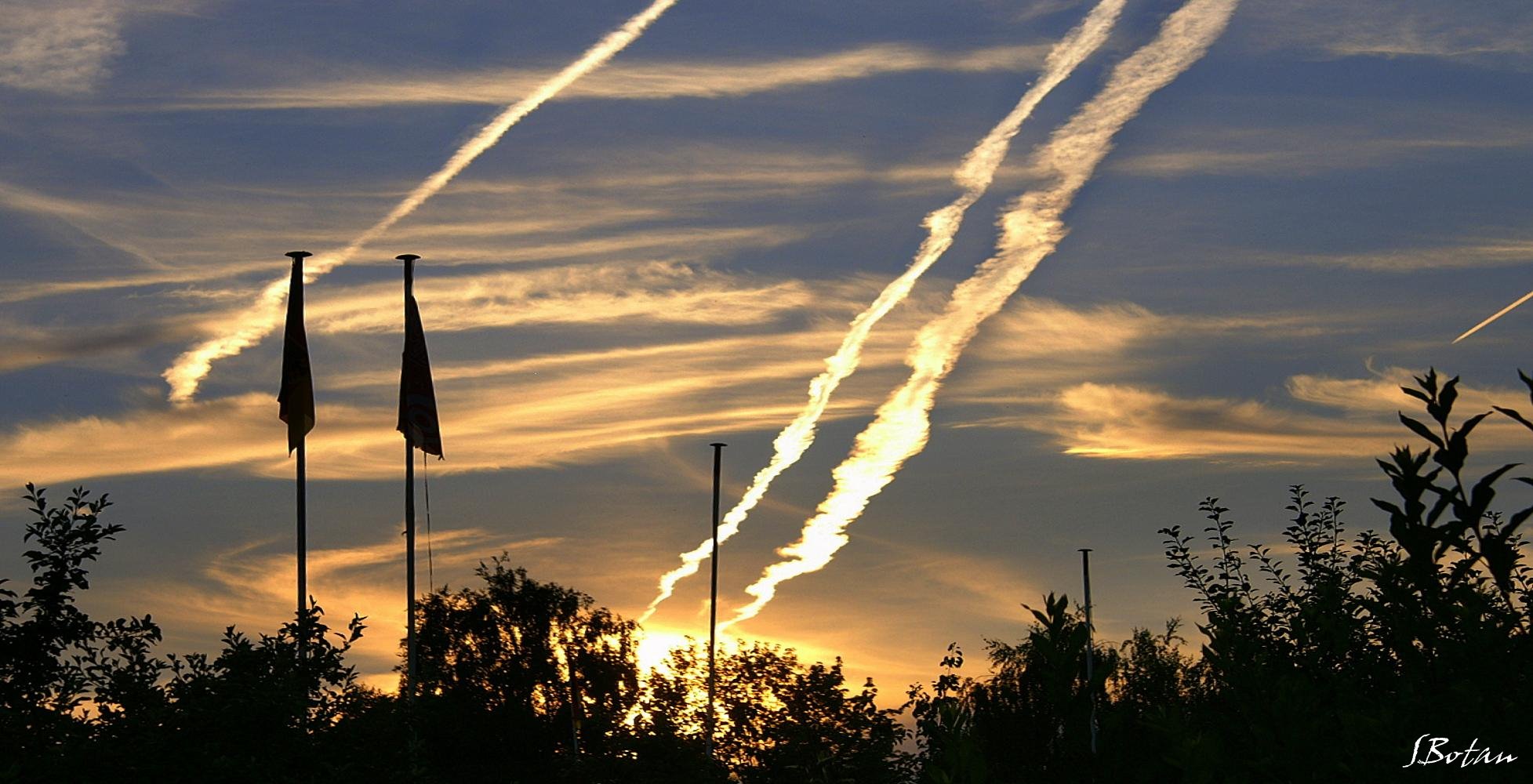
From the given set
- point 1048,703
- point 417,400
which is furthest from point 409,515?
point 1048,703

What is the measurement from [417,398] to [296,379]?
2978 millimetres

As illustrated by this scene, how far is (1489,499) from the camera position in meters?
5.59

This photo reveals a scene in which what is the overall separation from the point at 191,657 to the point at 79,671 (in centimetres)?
149

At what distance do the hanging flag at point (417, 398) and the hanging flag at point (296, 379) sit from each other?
234cm

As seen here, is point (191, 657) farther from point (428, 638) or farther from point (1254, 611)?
point (428, 638)

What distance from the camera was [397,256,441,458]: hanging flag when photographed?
116 feet

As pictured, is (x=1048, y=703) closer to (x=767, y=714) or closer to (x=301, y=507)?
(x=301, y=507)

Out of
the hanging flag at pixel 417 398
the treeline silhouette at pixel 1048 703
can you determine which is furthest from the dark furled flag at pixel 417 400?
the treeline silhouette at pixel 1048 703

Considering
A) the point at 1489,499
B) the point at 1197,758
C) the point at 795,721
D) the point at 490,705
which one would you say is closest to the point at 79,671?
the point at 1197,758

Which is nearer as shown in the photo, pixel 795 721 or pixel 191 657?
pixel 191 657

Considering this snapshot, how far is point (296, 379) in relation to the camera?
33.6m
